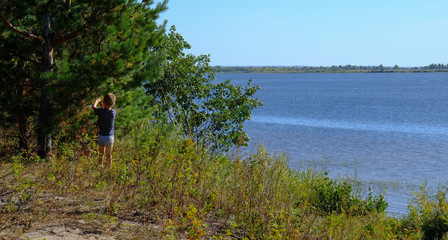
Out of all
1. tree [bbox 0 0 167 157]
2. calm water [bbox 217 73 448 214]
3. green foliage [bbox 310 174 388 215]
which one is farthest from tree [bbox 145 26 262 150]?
tree [bbox 0 0 167 157]

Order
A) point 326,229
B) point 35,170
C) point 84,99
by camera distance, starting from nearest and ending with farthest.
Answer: point 326,229 < point 35,170 < point 84,99

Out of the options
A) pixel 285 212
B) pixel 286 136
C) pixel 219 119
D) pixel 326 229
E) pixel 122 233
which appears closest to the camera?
pixel 122 233

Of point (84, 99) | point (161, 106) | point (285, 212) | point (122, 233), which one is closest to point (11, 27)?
point (84, 99)

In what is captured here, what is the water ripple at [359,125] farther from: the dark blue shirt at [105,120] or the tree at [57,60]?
the dark blue shirt at [105,120]

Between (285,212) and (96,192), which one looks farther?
(96,192)

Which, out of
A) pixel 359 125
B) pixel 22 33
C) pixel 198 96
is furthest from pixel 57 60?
pixel 359 125

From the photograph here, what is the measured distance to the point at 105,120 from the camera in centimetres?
860

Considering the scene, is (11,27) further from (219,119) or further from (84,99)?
(219,119)

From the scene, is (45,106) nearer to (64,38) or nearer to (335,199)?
(64,38)

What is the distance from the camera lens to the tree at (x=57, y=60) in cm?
856

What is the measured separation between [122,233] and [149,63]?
208 inches

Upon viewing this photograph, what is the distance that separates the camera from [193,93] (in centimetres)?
1691

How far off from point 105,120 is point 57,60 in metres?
1.42

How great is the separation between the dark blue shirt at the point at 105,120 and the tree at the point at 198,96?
7521 millimetres
